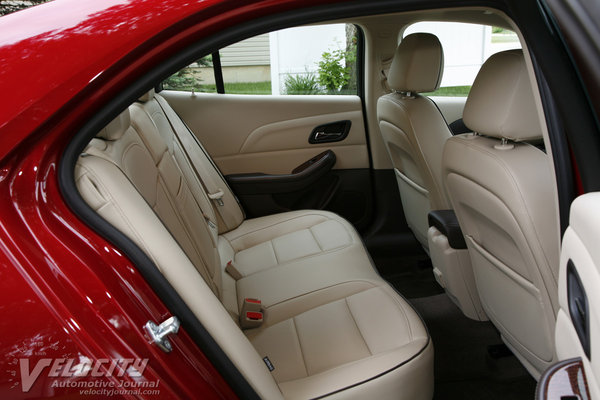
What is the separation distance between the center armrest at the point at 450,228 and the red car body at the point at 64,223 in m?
1.10

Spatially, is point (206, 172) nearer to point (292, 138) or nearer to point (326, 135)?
point (292, 138)

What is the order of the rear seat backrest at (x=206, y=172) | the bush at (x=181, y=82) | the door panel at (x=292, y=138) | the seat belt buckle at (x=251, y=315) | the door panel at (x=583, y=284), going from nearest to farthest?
the door panel at (x=583, y=284)
the seat belt buckle at (x=251, y=315)
the rear seat backrest at (x=206, y=172)
the bush at (x=181, y=82)
the door panel at (x=292, y=138)

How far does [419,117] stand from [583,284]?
1.29 meters

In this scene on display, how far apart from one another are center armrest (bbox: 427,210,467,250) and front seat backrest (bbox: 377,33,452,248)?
0.63 ft

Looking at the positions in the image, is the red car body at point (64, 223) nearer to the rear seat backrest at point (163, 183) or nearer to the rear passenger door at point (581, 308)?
the rear seat backrest at point (163, 183)

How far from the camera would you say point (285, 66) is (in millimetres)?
3262

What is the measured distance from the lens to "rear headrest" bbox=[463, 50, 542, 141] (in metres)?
1.15

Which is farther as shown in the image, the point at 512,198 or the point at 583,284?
the point at 512,198

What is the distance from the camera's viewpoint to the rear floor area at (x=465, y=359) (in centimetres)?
163

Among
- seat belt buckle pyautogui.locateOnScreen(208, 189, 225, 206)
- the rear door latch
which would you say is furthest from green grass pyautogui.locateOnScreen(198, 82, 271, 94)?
the rear door latch

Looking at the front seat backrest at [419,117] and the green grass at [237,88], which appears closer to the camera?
the front seat backrest at [419,117]

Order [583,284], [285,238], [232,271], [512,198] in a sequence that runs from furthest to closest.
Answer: [285,238], [232,271], [512,198], [583,284]

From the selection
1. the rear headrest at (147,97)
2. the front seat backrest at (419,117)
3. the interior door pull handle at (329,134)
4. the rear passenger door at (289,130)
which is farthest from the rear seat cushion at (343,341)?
the interior door pull handle at (329,134)

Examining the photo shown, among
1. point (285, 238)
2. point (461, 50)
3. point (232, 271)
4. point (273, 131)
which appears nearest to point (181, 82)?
point (273, 131)
